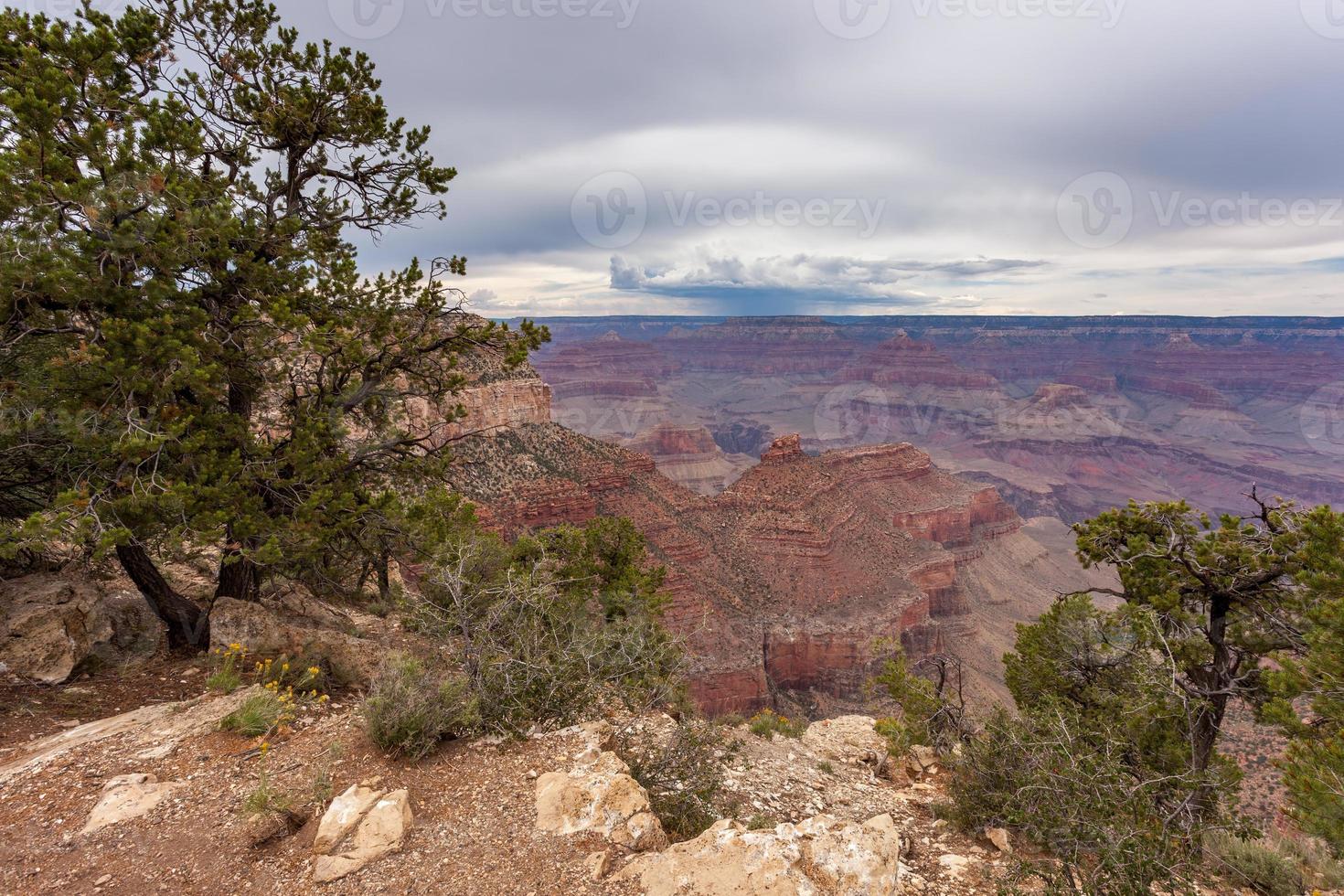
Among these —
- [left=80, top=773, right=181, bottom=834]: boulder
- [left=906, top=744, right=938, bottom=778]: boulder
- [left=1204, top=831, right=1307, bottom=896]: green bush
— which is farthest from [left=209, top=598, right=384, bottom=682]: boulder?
[left=1204, top=831, right=1307, bottom=896]: green bush

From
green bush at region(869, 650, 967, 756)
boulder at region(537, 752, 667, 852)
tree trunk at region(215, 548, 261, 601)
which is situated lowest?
green bush at region(869, 650, 967, 756)

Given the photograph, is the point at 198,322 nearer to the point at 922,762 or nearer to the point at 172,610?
the point at 172,610

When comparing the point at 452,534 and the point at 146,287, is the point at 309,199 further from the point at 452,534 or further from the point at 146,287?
the point at 452,534

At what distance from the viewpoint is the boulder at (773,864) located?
3.85 m

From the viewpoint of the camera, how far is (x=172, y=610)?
8086 millimetres

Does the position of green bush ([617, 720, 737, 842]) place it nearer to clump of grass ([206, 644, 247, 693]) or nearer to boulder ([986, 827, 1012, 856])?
boulder ([986, 827, 1012, 856])

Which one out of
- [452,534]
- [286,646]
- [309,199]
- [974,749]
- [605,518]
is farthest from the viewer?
[605,518]

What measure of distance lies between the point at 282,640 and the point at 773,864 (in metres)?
7.24

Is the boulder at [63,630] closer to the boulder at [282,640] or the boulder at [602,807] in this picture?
the boulder at [282,640]

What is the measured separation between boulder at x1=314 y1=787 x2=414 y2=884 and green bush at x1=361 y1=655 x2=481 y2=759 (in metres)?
0.63

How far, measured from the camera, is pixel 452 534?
1104cm

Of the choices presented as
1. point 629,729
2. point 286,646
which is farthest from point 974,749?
point 286,646

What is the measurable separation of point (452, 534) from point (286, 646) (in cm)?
351

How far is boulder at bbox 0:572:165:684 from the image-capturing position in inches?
263
